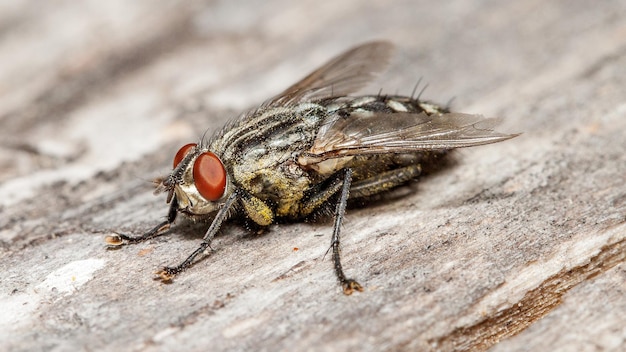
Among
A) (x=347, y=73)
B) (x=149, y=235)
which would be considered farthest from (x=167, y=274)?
(x=347, y=73)

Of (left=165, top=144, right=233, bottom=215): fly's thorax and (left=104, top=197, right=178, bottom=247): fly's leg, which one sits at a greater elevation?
(left=165, top=144, right=233, bottom=215): fly's thorax

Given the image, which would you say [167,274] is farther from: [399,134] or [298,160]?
[399,134]

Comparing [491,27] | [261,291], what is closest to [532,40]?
[491,27]

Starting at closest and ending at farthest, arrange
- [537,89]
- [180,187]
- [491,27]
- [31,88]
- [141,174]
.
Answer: [180,187] → [141,174] → [537,89] → [31,88] → [491,27]

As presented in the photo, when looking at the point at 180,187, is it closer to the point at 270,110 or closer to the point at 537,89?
the point at 270,110

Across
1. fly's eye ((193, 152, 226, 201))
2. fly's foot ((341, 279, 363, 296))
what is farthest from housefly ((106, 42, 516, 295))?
fly's foot ((341, 279, 363, 296))

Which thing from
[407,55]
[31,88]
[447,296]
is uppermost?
[31,88]

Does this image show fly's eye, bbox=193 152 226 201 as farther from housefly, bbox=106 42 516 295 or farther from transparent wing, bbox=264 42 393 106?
transparent wing, bbox=264 42 393 106
